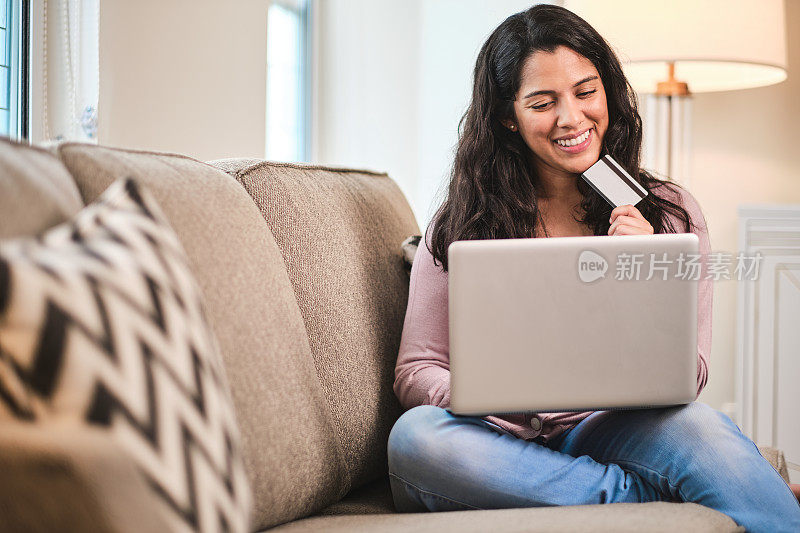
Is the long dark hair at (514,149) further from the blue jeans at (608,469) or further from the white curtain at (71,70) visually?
the white curtain at (71,70)

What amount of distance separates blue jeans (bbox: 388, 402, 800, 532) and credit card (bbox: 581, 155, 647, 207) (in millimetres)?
359

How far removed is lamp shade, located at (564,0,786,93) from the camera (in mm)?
1961

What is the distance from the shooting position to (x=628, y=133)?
1.53 meters

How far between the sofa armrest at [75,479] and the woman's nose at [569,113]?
1091mm

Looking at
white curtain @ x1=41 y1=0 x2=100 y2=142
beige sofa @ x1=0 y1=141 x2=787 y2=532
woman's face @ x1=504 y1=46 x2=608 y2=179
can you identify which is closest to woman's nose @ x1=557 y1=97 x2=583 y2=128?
woman's face @ x1=504 y1=46 x2=608 y2=179

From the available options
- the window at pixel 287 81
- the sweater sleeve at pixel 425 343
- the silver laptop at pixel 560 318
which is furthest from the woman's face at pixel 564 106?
the window at pixel 287 81

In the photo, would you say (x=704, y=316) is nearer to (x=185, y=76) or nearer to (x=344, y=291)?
(x=344, y=291)

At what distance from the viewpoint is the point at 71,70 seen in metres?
1.81

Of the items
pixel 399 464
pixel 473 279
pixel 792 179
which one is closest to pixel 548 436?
pixel 399 464

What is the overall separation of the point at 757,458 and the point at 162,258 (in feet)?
2.62

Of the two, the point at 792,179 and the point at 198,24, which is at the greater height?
the point at 198,24

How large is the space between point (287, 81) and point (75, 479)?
2.68 meters

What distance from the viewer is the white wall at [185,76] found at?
6.30 ft

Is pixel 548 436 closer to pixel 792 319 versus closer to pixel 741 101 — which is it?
pixel 792 319
